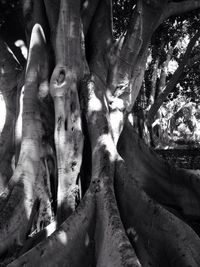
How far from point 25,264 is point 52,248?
249 mm

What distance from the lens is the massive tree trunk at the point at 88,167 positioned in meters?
2.95

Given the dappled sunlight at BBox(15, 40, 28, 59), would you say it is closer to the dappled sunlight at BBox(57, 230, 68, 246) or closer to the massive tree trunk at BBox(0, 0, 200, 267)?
the massive tree trunk at BBox(0, 0, 200, 267)

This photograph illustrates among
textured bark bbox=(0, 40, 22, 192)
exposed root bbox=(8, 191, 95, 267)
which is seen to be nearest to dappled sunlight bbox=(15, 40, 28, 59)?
textured bark bbox=(0, 40, 22, 192)

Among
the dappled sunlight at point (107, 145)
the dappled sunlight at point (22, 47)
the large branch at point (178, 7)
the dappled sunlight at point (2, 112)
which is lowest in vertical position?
the dappled sunlight at point (107, 145)

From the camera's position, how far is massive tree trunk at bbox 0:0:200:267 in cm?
295

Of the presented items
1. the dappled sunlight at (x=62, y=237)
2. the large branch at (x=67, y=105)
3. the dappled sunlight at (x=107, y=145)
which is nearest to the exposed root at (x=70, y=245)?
the dappled sunlight at (x=62, y=237)

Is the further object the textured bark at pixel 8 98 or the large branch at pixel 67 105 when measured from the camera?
the textured bark at pixel 8 98

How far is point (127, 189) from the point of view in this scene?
138 inches

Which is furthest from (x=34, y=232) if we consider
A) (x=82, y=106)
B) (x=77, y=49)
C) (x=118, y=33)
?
(x=118, y=33)

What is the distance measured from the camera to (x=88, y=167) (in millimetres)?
4059

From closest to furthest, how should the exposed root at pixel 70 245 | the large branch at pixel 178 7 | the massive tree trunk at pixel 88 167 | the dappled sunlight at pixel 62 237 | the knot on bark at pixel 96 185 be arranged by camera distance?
the exposed root at pixel 70 245
the dappled sunlight at pixel 62 237
the massive tree trunk at pixel 88 167
the knot on bark at pixel 96 185
the large branch at pixel 178 7

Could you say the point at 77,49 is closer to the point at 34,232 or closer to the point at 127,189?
the point at 127,189

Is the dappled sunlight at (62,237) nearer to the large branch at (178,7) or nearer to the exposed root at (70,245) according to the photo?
the exposed root at (70,245)

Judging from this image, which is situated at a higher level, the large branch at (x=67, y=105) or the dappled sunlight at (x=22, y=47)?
the dappled sunlight at (x=22, y=47)
